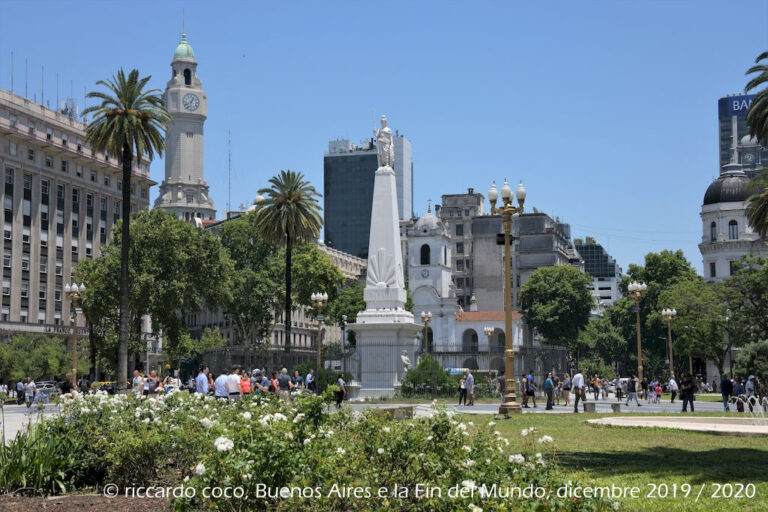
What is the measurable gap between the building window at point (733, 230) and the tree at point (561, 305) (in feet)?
54.1

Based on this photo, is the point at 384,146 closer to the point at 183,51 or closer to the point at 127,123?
the point at 127,123

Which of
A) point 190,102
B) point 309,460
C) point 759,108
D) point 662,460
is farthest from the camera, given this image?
point 190,102

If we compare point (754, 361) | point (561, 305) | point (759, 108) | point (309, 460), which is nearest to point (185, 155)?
point (561, 305)

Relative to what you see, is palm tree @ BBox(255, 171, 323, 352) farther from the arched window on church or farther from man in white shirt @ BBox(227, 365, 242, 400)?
the arched window on church

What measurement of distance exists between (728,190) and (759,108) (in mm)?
62380

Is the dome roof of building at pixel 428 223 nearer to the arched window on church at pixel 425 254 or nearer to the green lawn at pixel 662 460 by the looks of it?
the arched window on church at pixel 425 254

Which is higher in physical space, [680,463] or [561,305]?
[561,305]

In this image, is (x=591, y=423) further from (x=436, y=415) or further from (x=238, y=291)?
(x=238, y=291)

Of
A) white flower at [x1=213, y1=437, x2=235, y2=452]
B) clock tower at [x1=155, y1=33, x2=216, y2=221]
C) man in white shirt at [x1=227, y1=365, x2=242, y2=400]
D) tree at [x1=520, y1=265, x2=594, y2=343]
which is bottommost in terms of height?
man in white shirt at [x1=227, y1=365, x2=242, y2=400]

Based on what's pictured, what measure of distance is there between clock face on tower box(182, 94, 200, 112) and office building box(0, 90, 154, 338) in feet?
156

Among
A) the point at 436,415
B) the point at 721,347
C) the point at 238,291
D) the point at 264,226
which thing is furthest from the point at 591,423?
the point at 238,291

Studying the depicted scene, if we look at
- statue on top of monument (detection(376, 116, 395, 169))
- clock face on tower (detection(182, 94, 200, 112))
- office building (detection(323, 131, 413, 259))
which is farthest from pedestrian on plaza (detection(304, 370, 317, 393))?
office building (detection(323, 131, 413, 259))

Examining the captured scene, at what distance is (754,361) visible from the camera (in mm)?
54844

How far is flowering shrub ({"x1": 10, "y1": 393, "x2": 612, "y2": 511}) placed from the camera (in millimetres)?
8398
